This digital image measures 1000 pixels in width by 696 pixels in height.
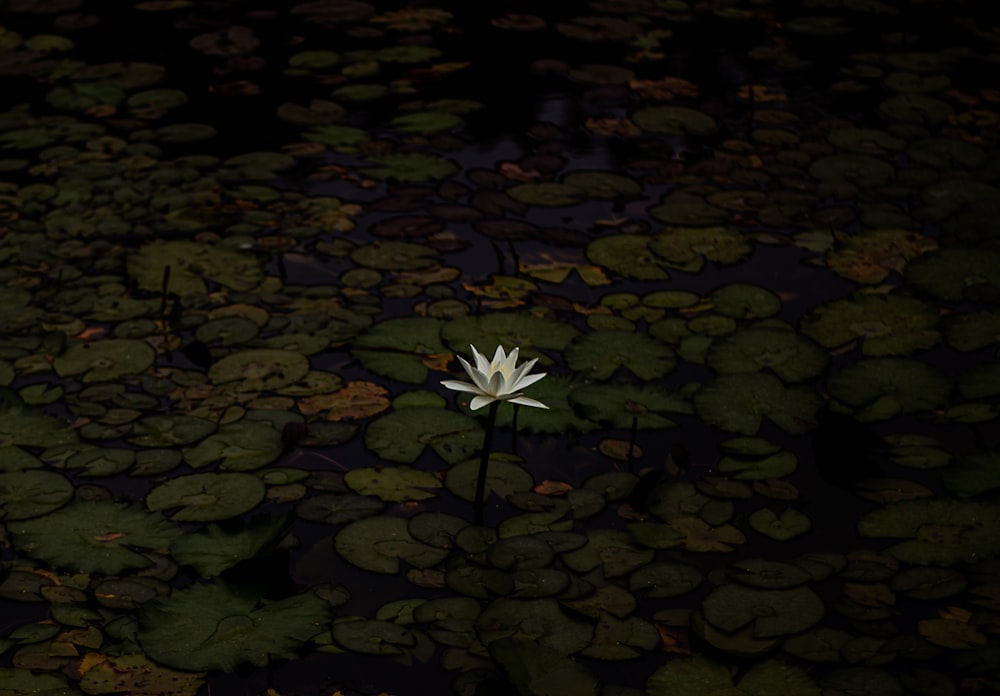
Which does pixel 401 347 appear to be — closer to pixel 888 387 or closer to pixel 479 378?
pixel 479 378

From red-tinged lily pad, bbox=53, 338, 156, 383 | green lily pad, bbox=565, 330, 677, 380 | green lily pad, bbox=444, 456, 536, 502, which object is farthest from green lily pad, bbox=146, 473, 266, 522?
green lily pad, bbox=565, 330, 677, 380

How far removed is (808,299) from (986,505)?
1205mm

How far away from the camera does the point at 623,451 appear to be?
3.58m

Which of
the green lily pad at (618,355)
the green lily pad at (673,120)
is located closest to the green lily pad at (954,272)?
the green lily pad at (618,355)

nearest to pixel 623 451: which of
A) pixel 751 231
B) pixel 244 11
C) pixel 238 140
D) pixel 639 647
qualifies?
pixel 639 647

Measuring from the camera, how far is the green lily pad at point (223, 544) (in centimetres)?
309

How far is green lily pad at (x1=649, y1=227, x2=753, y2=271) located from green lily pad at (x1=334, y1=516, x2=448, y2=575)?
1.77 m

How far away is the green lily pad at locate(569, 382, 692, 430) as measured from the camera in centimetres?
368

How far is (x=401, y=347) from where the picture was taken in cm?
400

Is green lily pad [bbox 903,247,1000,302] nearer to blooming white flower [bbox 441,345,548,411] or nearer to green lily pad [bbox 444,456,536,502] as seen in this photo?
green lily pad [bbox 444,456,536,502]

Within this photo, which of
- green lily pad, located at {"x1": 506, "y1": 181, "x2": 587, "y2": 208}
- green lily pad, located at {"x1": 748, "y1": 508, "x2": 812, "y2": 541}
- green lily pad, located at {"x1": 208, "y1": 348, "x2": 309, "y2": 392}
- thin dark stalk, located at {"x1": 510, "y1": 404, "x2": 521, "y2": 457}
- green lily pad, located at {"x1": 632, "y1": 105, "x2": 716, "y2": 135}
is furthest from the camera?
green lily pad, located at {"x1": 632, "y1": 105, "x2": 716, "y2": 135}

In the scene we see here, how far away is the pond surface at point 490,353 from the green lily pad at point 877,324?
1 centimetres

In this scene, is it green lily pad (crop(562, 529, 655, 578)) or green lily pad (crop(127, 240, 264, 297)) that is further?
green lily pad (crop(127, 240, 264, 297))

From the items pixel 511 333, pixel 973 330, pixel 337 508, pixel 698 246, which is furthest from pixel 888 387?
pixel 337 508
